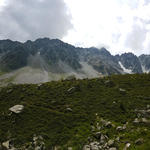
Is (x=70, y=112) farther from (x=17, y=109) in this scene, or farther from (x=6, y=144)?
(x=6, y=144)

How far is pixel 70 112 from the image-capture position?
3008cm

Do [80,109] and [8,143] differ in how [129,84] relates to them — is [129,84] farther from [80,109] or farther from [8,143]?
→ [8,143]

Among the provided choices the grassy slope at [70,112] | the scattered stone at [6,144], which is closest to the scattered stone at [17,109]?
the grassy slope at [70,112]

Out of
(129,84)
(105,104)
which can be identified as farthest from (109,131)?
(129,84)

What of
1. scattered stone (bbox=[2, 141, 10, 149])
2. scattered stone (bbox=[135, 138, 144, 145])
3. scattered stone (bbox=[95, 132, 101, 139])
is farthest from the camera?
scattered stone (bbox=[95, 132, 101, 139])

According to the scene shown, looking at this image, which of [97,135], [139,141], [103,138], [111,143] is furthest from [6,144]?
[139,141]

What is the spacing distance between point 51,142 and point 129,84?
98.4ft

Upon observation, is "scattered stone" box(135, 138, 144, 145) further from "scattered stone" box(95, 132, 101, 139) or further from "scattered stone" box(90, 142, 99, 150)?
"scattered stone" box(95, 132, 101, 139)

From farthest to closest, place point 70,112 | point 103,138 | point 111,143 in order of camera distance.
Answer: point 70,112
point 103,138
point 111,143

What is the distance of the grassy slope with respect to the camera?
2239cm

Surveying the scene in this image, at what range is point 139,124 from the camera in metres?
24.1

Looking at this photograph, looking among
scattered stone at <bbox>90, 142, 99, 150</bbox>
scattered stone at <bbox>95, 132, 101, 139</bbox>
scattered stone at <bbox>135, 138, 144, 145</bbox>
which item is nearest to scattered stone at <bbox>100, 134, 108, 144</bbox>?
scattered stone at <bbox>95, 132, 101, 139</bbox>

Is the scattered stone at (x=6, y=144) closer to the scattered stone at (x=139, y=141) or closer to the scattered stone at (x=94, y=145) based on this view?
the scattered stone at (x=94, y=145)

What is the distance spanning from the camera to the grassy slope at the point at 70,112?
73.5 feet
